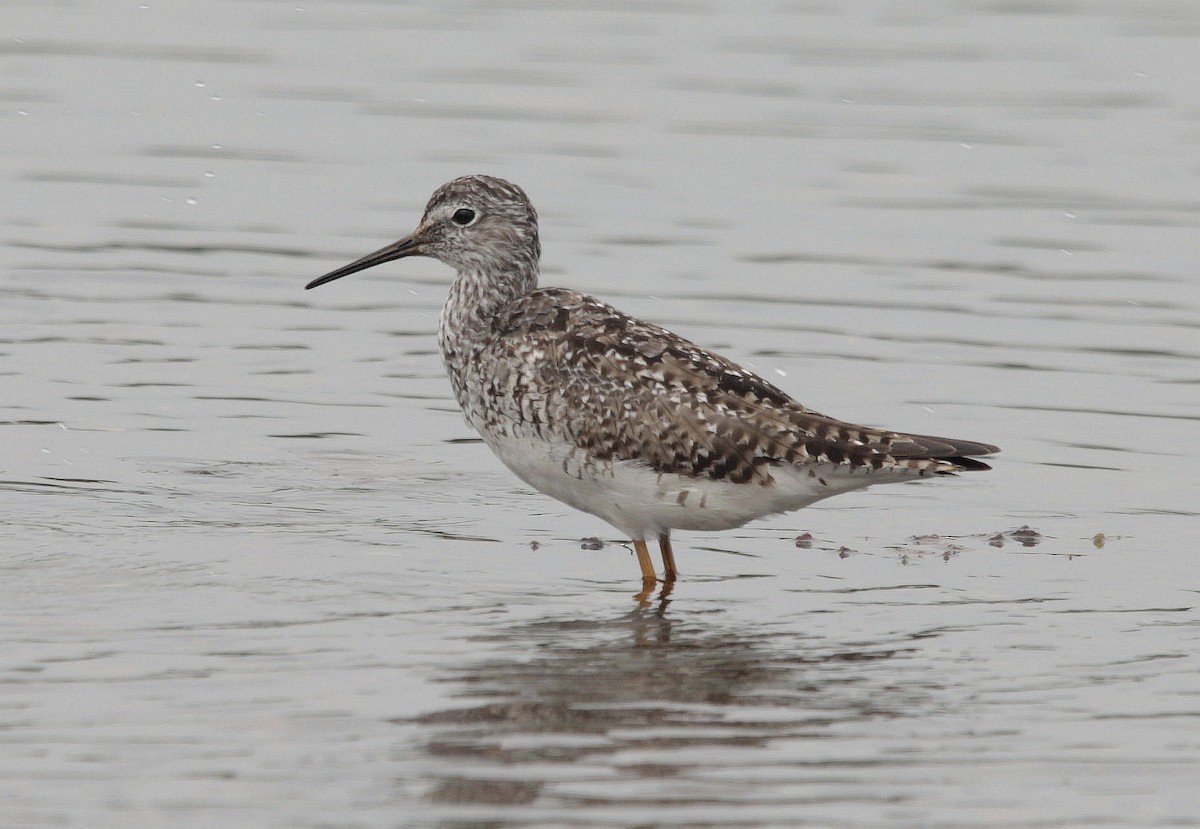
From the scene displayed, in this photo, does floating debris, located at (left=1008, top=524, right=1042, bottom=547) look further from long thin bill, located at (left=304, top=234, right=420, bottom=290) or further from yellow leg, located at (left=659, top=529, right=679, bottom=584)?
long thin bill, located at (left=304, top=234, right=420, bottom=290)

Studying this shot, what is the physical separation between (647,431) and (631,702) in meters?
2.02

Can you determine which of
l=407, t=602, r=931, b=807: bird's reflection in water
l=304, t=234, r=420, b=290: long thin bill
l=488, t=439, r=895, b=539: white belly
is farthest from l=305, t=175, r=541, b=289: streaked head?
l=407, t=602, r=931, b=807: bird's reflection in water

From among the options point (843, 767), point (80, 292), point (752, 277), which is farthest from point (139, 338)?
point (843, 767)

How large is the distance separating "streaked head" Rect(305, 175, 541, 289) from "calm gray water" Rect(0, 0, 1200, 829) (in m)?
1.59

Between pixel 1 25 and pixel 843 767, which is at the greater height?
pixel 1 25

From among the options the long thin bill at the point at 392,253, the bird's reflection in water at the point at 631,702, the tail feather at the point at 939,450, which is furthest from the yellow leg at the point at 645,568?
the long thin bill at the point at 392,253

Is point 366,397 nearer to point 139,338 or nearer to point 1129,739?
point 139,338

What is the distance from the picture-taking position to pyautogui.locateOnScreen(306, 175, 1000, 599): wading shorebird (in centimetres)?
1108

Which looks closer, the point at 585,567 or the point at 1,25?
the point at 585,567

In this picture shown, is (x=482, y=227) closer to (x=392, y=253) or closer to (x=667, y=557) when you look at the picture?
(x=392, y=253)

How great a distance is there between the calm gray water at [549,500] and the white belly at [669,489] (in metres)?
0.45

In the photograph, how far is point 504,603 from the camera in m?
11.1

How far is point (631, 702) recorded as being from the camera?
9.53 m

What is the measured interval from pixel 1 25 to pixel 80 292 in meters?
10.6
